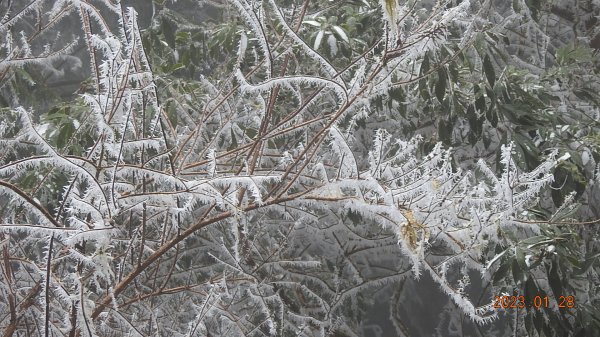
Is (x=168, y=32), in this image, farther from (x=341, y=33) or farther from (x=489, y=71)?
(x=489, y=71)

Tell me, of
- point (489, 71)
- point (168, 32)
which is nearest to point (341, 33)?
point (489, 71)

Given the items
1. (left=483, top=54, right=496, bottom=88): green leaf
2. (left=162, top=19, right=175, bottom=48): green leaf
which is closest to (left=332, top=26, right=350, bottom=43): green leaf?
(left=483, top=54, right=496, bottom=88): green leaf

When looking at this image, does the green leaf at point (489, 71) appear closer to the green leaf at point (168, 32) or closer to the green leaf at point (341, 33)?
the green leaf at point (341, 33)

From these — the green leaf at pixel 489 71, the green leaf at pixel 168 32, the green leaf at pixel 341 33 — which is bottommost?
the green leaf at pixel 489 71

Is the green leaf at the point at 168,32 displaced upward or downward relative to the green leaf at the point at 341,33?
downward

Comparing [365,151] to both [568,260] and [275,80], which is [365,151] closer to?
[568,260]

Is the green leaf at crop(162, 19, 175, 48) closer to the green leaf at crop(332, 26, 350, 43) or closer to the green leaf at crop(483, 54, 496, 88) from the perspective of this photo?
the green leaf at crop(332, 26, 350, 43)

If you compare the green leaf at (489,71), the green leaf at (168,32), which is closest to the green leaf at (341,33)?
the green leaf at (489,71)

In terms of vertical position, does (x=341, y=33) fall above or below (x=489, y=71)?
above

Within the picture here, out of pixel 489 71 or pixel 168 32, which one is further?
pixel 168 32

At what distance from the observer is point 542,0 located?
3.30 meters

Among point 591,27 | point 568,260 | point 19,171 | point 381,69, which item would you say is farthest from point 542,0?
point 19,171

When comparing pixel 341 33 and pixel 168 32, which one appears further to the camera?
pixel 168 32

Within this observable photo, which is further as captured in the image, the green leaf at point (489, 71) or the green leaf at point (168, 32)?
the green leaf at point (168, 32)
